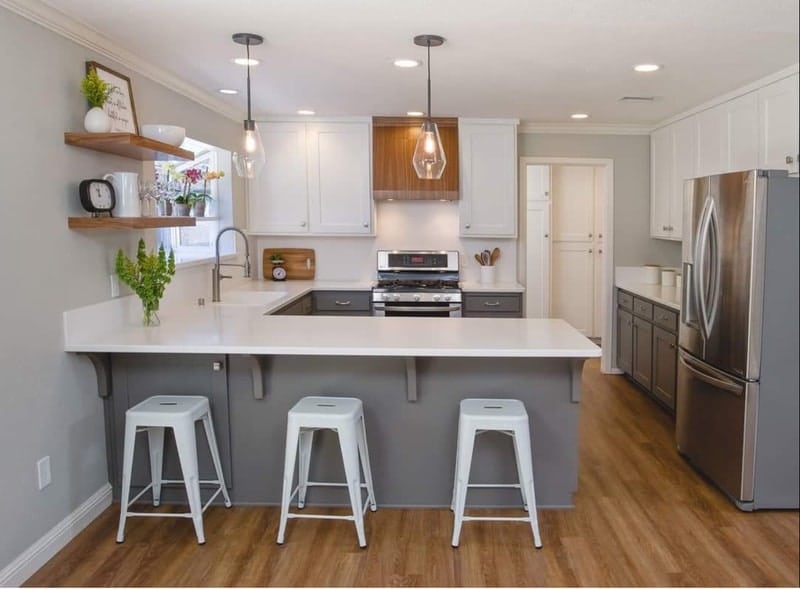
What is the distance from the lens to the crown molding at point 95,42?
7.71ft

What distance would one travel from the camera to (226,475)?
296 cm

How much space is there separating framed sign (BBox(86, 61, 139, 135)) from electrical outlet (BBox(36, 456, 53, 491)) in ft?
4.60

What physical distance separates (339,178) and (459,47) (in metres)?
2.21

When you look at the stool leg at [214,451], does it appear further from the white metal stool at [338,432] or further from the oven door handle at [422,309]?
the oven door handle at [422,309]

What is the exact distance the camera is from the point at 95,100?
2709mm

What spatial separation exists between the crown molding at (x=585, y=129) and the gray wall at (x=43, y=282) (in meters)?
3.37

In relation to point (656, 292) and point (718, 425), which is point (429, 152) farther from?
point (656, 292)

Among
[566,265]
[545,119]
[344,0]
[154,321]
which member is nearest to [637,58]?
[344,0]

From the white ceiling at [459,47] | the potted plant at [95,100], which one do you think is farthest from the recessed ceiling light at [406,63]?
the potted plant at [95,100]

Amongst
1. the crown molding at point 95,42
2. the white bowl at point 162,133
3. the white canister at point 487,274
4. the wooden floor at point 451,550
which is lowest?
the wooden floor at point 451,550

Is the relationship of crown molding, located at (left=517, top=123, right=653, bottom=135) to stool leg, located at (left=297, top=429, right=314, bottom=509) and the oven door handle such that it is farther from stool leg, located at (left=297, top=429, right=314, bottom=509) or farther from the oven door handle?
stool leg, located at (left=297, top=429, right=314, bottom=509)

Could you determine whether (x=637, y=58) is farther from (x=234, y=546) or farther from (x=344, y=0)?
(x=234, y=546)

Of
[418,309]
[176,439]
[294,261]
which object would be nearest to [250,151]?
[176,439]

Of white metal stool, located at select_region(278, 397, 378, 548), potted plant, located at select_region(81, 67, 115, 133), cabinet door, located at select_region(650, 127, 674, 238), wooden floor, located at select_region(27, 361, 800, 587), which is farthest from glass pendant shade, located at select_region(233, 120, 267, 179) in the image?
cabinet door, located at select_region(650, 127, 674, 238)
